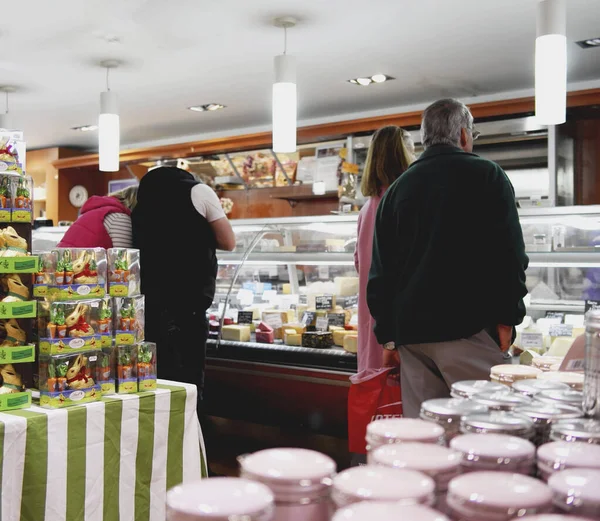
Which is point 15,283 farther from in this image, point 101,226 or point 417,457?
point 417,457

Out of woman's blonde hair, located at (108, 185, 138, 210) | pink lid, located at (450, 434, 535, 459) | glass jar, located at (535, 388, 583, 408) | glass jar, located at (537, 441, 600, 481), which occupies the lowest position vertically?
glass jar, located at (537, 441, 600, 481)

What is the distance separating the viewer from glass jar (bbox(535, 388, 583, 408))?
3.76 feet

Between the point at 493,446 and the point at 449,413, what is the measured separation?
144 millimetres

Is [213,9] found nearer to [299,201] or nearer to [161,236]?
[161,236]

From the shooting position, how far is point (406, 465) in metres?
0.84

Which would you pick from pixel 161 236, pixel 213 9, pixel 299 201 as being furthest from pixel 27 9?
pixel 299 201

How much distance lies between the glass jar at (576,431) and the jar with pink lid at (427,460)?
188 millimetres

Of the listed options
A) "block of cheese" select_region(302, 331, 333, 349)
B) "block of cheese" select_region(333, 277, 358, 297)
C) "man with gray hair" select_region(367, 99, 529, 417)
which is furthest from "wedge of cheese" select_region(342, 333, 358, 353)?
"man with gray hair" select_region(367, 99, 529, 417)

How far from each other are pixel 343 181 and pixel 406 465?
589 centimetres

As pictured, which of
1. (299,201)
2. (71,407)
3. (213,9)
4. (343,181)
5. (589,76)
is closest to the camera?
(71,407)

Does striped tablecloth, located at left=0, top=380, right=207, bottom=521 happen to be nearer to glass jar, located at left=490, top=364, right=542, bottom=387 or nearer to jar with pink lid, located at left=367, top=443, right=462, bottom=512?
glass jar, located at left=490, top=364, right=542, bottom=387

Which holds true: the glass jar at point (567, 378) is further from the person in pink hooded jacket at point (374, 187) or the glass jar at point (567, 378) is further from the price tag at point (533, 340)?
the price tag at point (533, 340)

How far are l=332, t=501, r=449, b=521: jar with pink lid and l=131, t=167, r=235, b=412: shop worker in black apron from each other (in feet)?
8.62

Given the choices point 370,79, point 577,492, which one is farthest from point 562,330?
point 370,79
